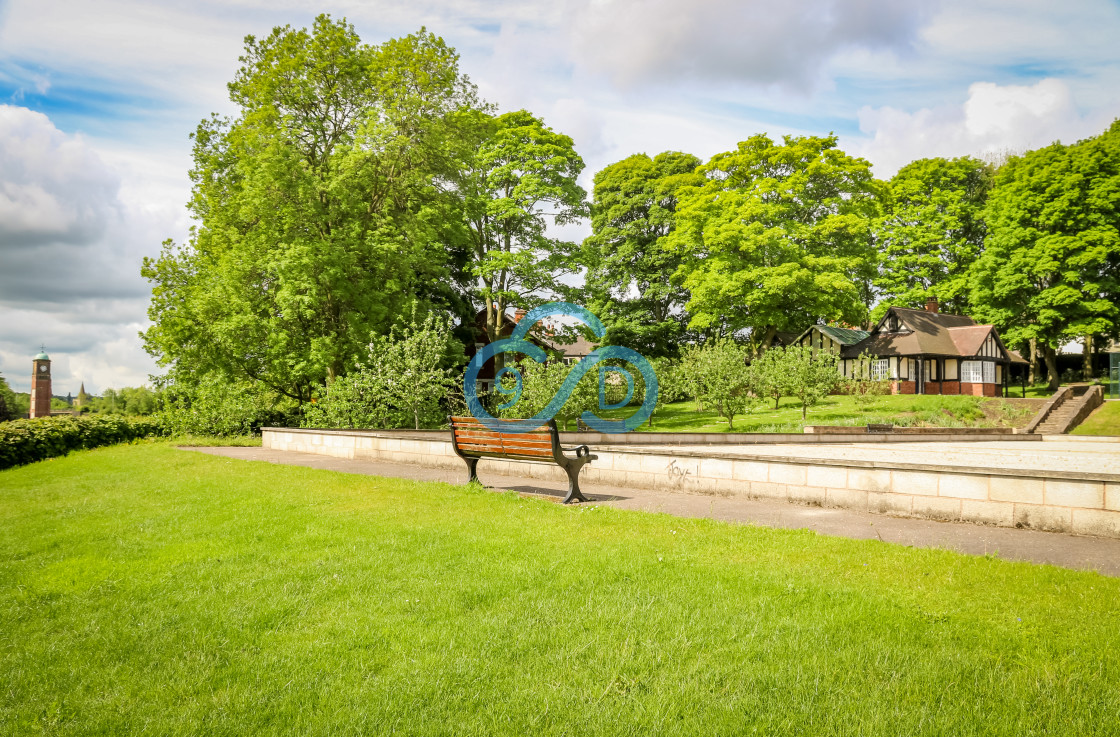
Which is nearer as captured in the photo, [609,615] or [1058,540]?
[609,615]

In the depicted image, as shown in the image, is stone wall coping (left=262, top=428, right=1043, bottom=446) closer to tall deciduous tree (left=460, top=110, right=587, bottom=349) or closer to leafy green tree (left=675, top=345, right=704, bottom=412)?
leafy green tree (left=675, top=345, right=704, bottom=412)

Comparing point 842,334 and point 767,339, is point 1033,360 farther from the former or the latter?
point 767,339

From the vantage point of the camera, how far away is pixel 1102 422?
1130 inches

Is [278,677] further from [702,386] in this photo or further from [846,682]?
[702,386]

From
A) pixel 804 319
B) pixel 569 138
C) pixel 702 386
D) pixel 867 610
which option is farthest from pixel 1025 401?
pixel 867 610

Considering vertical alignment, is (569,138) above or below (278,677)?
above

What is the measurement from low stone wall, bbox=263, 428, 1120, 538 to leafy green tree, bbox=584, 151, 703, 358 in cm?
3267

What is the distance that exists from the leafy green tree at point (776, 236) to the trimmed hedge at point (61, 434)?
28.2 metres

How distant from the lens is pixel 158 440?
24.4 metres

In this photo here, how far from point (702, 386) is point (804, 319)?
16672 millimetres

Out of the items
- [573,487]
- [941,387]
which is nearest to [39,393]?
[941,387]

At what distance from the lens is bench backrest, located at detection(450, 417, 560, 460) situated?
27.7 feet

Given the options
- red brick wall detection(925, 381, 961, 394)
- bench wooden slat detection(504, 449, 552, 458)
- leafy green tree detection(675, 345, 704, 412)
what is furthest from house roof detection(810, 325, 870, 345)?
bench wooden slat detection(504, 449, 552, 458)

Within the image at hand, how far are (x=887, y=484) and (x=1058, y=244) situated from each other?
42.9 m
